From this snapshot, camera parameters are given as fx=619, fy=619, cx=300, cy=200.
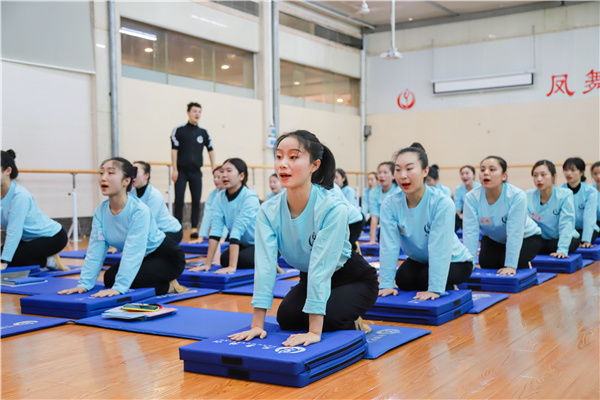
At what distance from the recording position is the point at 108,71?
7.85 metres

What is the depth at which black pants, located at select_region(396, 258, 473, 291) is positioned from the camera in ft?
11.7

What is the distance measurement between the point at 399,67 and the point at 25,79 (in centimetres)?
788

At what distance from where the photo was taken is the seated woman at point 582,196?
5.67 m

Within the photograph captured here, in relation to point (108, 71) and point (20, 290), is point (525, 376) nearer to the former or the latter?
point (20, 290)

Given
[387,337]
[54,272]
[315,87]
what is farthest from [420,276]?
[315,87]

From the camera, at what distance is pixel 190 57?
9.27 metres

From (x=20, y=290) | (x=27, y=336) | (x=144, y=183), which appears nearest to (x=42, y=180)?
(x=144, y=183)

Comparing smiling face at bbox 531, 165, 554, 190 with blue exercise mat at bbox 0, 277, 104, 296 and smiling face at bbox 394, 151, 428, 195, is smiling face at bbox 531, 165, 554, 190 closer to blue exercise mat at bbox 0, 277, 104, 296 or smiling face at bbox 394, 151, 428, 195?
smiling face at bbox 394, 151, 428, 195

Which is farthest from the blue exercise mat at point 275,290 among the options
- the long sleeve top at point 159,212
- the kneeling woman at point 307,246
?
the kneeling woman at point 307,246

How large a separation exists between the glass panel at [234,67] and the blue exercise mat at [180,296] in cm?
622

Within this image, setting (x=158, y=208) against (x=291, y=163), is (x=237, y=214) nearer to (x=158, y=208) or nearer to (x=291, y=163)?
(x=158, y=208)

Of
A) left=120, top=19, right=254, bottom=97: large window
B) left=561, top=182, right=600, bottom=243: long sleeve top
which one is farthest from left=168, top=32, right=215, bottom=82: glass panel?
left=561, top=182, right=600, bottom=243: long sleeve top

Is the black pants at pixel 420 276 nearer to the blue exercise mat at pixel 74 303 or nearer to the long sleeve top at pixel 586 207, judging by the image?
the blue exercise mat at pixel 74 303

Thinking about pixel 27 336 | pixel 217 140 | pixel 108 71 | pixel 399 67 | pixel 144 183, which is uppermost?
pixel 399 67
